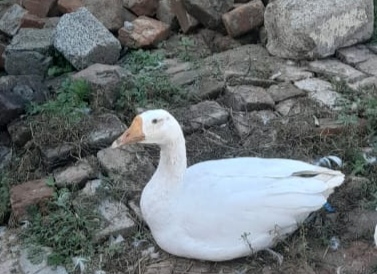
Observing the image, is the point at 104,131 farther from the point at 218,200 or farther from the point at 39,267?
the point at 218,200

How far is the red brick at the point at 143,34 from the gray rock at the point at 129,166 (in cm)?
162

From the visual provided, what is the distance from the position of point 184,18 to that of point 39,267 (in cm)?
299

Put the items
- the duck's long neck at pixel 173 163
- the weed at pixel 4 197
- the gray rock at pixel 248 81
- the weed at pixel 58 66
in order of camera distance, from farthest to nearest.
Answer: the weed at pixel 58 66 < the gray rock at pixel 248 81 < the weed at pixel 4 197 < the duck's long neck at pixel 173 163

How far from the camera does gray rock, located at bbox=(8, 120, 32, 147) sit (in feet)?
15.4

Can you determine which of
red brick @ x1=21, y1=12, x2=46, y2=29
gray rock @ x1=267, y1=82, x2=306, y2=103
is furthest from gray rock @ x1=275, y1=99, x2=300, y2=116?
red brick @ x1=21, y1=12, x2=46, y2=29

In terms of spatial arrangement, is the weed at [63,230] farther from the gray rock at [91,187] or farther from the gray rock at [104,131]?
the gray rock at [104,131]

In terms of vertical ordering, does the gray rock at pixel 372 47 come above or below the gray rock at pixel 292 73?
above

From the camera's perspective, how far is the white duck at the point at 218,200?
11.3 feet

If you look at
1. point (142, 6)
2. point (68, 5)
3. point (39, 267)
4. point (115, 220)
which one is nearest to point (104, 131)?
point (115, 220)

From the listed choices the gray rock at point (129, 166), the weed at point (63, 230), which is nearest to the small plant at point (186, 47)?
the gray rock at point (129, 166)

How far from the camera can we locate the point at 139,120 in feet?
11.3

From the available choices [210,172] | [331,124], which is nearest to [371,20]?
[331,124]

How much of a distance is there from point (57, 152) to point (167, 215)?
3.88 feet

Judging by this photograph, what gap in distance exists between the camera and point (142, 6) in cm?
632
